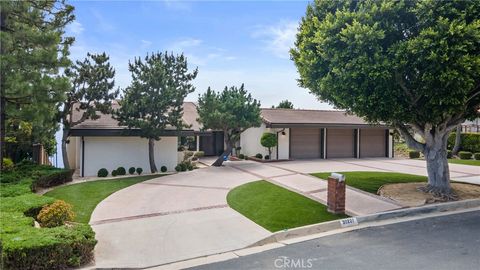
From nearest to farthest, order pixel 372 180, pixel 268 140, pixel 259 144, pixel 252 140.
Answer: pixel 372 180
pixel 268 140
pixel 259 144
pixel 252 140

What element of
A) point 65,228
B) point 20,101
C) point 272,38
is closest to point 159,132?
point 20,101

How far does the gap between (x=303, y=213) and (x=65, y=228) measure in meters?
5.54

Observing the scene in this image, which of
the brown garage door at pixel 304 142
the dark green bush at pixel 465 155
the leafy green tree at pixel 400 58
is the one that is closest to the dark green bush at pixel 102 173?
the leafy green tree at pixel 400 58

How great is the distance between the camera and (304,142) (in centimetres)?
2350

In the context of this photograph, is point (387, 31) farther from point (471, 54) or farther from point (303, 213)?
point (303, 213)

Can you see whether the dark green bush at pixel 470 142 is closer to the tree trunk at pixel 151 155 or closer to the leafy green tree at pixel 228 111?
the leafy green tree at pixel 228 111

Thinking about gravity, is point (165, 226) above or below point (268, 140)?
below

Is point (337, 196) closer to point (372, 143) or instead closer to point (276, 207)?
point (276, 207)

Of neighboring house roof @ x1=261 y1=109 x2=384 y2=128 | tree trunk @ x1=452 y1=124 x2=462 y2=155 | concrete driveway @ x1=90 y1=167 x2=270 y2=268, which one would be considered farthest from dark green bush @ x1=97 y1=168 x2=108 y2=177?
tree trunk @ x1=452 y1=124 x2=462 y2=155

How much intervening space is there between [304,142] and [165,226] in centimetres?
1693

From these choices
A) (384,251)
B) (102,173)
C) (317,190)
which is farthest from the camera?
(102,173)

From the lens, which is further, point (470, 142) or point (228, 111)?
point (470, 142)

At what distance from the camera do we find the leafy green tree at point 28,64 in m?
9.99

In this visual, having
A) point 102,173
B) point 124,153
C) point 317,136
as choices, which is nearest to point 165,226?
point 102,173
